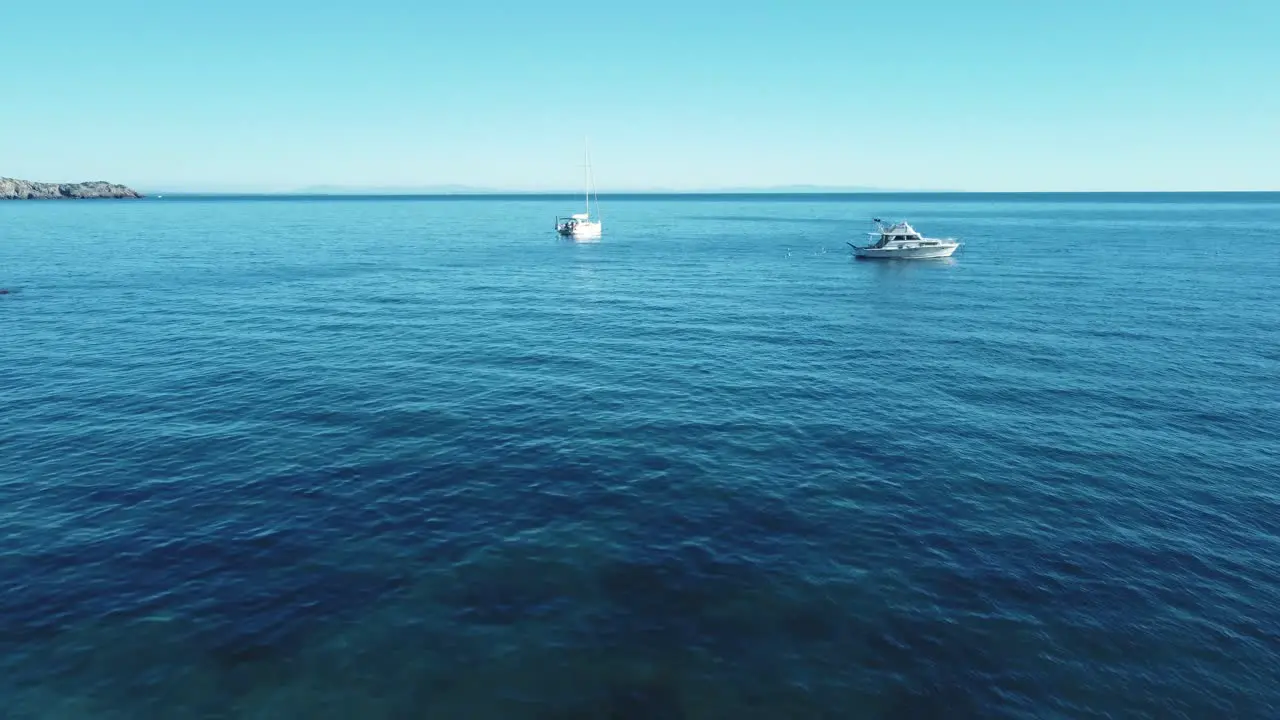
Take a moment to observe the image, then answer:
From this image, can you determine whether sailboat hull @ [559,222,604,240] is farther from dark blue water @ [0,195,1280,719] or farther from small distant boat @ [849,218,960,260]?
dark blue water @ [0,195,1280,719]

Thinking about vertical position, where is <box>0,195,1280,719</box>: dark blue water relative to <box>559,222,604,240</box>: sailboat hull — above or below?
below

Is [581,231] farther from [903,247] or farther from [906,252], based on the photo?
A: [906,252]

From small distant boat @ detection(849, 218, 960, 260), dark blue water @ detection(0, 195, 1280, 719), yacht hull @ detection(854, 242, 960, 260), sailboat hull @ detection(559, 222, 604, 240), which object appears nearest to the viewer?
dark blue water @ detection(0, 195, 1280, 719)

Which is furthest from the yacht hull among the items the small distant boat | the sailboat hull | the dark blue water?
the sailboat hull

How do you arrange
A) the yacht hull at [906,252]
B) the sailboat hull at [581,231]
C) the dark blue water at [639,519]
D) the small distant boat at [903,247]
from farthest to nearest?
the sailboat hull at [581,231]
the small distant boat at [903,247]
the yacht hull at [906,252]
the dark blue water at [639,519]

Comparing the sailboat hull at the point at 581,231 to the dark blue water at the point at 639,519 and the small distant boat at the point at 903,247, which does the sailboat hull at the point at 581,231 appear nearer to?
the small distant boat at the point at 903,247

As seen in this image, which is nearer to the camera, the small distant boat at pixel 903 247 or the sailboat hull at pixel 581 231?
the small distant boat at pixel 903 247

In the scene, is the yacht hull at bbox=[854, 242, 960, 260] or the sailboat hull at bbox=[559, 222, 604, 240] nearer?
the yacht hull at bbox=[854, 242, 960, 260]

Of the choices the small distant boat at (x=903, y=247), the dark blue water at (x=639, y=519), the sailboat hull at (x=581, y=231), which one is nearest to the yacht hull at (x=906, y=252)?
the small distant boat at (x=903, y=247)
